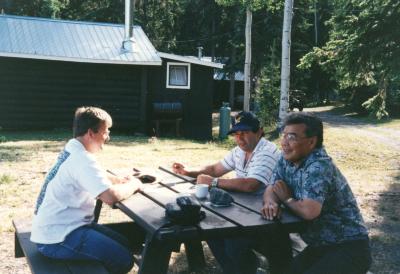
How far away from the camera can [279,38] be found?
29219 millimetres

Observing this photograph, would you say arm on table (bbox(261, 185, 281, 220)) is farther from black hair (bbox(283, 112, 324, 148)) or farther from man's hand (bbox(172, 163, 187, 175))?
man's hand (bbox(172, 163, 187, 175))

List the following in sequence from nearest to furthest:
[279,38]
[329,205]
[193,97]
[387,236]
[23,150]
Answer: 1. [329,205]
2. [387,236]
3. [23,150]
4. [193,97]
5. [279,38]

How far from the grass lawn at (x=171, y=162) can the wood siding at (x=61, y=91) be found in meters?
0.98

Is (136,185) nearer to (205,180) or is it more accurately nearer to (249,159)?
(205,180)

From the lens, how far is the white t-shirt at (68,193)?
11.4 feet

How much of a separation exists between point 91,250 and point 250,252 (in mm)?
1198

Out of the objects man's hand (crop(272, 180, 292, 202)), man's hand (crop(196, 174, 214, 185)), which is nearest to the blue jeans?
man's hand (crop(196, 174, 214, 185))

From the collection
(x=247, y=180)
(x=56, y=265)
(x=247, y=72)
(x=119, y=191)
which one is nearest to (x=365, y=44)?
(x=247, y=180)

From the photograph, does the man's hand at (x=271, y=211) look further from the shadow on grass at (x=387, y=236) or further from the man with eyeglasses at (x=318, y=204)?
the shadow on grass at (x=387, y=236)

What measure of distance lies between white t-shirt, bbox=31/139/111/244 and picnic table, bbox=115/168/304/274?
315mm

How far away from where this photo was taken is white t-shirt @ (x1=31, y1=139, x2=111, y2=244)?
3.48 metres

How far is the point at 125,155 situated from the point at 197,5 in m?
28.0

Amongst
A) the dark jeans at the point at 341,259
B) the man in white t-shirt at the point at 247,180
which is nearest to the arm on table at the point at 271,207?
the man in white t-shirt at the point at 247,180

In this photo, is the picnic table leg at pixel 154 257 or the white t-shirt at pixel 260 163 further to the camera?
the white t-shirt at pixel 260 163
